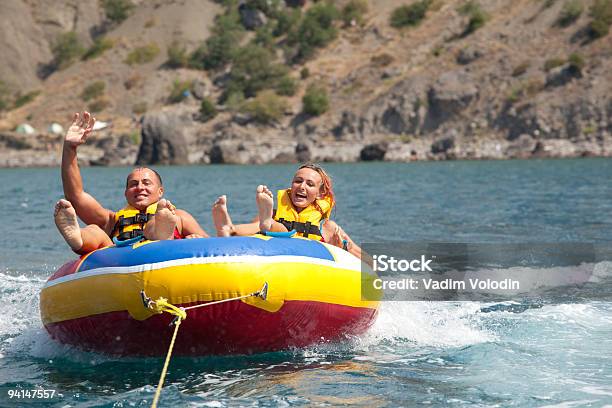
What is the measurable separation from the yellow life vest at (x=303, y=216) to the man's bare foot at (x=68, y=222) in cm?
153

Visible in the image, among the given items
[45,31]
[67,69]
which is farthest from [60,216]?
[45,31]

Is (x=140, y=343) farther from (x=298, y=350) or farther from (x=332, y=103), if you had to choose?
(x=332, y=103)

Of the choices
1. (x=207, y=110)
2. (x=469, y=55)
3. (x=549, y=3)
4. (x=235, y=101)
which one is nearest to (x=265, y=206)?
(x=469, y=55)

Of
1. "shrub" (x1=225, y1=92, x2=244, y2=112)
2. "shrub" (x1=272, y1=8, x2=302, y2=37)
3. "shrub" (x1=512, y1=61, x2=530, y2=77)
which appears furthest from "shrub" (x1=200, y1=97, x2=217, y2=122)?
"shrub" (x1=512, y1=61, x2=530, y2=77)

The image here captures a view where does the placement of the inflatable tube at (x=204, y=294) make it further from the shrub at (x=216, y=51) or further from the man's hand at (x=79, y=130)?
the shrub at (x=216, y=51)

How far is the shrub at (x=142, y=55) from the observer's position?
79.7m

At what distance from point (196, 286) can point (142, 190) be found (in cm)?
144

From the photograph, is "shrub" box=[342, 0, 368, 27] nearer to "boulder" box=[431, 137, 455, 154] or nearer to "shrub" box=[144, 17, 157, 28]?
"shrub" box=[144, 17, 157, 28]

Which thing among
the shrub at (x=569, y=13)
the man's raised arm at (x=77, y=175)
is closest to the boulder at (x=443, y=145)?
A: the shrub at (x=569, y=13)

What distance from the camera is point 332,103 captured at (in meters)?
63.2

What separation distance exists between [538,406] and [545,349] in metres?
1.48

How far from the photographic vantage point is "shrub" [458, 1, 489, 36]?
64.1m

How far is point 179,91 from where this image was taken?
71812mm

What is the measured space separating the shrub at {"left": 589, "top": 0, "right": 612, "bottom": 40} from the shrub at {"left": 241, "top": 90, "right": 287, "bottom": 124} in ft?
69.6
